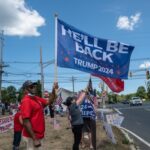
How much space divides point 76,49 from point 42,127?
13.8 feet

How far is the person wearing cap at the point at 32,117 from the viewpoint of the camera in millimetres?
6781

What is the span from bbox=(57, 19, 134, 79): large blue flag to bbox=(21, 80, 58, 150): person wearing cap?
3318 millimetres

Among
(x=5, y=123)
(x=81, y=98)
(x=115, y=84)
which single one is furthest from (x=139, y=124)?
(x=81, y=98)

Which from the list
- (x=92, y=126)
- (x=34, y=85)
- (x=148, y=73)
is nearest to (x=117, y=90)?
(x=92, y=126)

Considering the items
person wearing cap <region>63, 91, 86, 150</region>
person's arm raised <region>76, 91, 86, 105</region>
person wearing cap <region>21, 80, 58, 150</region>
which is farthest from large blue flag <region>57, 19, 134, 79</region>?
person wearing cap <region>21, 80, 58, 150</region>

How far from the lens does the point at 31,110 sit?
687 cm

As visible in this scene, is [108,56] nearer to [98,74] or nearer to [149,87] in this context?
[98,74]

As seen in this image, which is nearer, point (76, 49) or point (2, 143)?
point (76, 49)

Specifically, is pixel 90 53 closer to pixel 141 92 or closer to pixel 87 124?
pixel 87 124

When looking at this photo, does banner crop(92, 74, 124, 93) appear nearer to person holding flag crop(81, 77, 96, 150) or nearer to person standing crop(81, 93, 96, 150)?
person holding flag crop(81, 77, 96, 150)

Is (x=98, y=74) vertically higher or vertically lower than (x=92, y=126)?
higher

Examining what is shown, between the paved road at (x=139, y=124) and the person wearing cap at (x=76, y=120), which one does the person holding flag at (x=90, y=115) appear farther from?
the paved road at (x=139, y=124)

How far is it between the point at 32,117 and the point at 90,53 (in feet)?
15.1

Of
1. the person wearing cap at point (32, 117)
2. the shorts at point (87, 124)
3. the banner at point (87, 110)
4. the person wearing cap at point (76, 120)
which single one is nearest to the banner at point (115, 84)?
the banner at point (87, 110)
